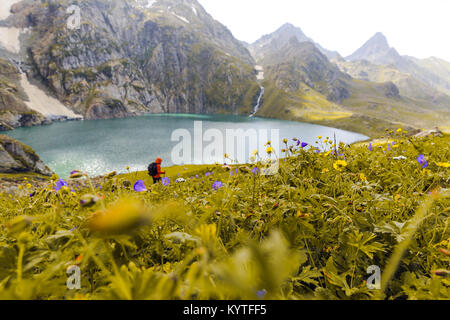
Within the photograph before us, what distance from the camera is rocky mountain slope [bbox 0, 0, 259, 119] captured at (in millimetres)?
135625

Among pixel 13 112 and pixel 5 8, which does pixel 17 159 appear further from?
pixel 5 8

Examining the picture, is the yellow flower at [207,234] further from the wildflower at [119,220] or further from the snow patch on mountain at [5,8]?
the snow patch on mountain at [5,8]

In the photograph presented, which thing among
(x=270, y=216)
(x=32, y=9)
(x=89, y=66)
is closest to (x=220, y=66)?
(x=89, y=66)

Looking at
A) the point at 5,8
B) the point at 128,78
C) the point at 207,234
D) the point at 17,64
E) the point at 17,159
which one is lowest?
the point at 207,234

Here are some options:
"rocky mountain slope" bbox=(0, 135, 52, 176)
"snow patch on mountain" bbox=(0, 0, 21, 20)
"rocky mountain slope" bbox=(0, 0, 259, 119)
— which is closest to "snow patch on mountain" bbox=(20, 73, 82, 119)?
"rocky mountain slope" bbox=(0, 0, 259, 119)

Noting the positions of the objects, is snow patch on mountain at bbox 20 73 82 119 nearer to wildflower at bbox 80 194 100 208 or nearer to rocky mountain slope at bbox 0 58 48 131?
rocky mountain slope at bbox 0 58 48 131

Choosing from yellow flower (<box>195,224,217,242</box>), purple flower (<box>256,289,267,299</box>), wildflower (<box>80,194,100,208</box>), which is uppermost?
wildflower (<box>80,194,100,208</box>)

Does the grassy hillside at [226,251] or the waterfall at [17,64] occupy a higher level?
the waterfall at [17,64]

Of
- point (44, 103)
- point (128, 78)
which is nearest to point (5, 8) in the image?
point (44, 103)

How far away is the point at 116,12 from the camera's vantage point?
190 meters

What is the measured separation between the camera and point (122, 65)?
512 ft

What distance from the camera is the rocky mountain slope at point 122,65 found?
13562 centimetres

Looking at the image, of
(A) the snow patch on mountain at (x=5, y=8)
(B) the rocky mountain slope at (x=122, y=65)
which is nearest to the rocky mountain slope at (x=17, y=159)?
(B) the rocky mountain slope at (x=122, y=65)
